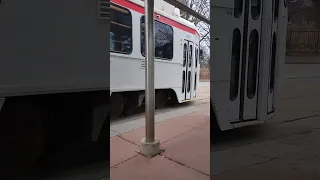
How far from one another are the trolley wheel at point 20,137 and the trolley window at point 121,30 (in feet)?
9.68

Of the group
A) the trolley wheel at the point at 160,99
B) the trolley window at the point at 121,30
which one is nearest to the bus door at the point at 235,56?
the trolley window at the point at 121,30

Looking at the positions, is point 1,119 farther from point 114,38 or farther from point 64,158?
point 114,38

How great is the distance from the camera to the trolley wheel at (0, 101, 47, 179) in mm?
952

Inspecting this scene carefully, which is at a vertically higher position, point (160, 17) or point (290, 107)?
point (160, 17)

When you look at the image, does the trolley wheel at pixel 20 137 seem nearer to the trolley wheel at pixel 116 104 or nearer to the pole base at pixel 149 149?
the pole base at pixel 149 149

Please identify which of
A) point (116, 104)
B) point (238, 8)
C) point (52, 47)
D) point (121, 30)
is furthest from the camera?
point (116, 104)

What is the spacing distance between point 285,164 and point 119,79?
3237mm

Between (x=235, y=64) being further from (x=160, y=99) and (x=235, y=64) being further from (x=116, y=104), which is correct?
(x=160, y=99)

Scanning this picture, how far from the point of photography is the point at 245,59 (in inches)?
48.6

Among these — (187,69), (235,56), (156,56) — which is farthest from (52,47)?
(187,69)

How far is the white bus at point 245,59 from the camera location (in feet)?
3.92

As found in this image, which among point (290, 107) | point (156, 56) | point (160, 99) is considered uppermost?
point (156, 56)

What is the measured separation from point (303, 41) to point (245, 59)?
1.09ft

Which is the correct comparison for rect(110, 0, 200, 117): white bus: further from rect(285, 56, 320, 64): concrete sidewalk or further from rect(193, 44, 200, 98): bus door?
rect(285, 56, 320, 64): concrete sidewalk
